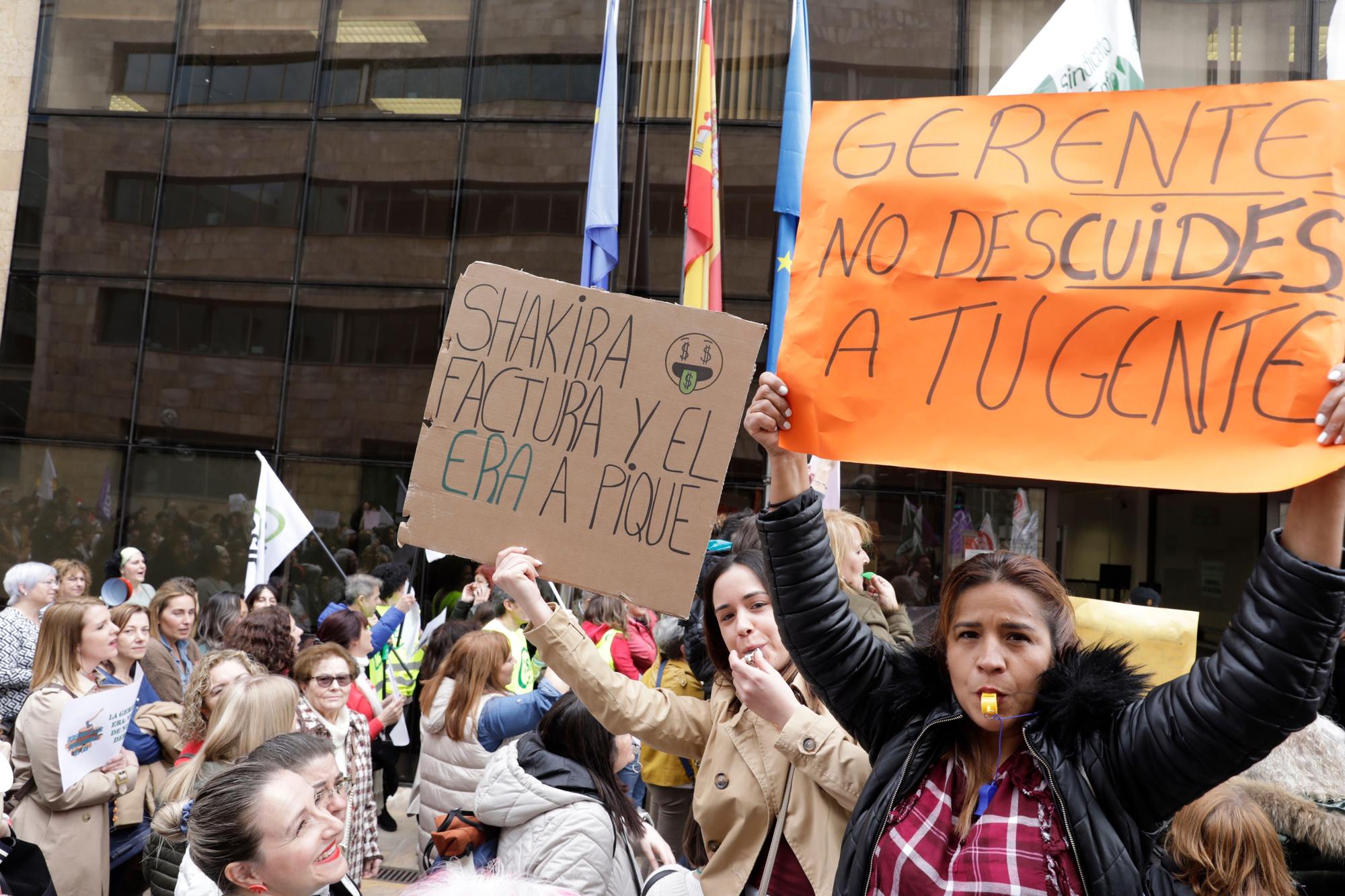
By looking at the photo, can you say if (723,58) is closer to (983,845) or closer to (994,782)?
(994,782)

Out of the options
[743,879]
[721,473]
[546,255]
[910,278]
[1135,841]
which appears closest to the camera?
[1135,841]

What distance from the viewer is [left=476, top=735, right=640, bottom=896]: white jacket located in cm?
315

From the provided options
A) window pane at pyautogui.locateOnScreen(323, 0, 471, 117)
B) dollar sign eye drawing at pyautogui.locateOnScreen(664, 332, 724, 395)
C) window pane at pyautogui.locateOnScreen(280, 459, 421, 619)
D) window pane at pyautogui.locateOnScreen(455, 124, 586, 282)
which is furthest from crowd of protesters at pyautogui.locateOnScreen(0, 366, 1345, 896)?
window pane at pyautogui.locateOnScreen(323, 0, 471, 117)

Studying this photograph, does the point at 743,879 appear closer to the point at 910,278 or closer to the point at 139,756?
the point at 910,278

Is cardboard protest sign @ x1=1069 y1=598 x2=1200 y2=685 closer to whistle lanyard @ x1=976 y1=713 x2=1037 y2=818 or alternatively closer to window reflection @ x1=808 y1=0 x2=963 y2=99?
whistle lanyard @ x1=976 y1=713 x2=1037 y2=818

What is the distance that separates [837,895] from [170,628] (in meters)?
5.74

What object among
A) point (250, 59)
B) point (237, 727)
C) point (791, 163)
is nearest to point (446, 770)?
point (237, 727)

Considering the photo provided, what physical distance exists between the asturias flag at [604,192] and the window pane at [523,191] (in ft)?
9.93

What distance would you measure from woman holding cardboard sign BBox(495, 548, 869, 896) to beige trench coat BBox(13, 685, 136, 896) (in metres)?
2.73

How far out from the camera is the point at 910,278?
2352 mm

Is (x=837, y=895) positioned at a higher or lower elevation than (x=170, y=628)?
higher

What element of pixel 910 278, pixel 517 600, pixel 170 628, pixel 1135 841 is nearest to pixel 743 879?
pixel 517 600

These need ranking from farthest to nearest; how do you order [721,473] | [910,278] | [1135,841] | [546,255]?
[546,255]
[721,473]
[910,278]
[1135,841]

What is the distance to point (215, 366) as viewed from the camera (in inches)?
548
